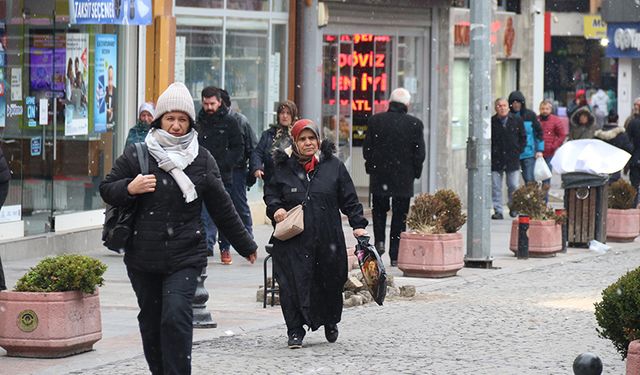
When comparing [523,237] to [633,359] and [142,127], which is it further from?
[633,359]

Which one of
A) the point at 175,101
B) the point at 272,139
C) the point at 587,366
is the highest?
the point at 175,101

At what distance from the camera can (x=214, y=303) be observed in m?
14.0

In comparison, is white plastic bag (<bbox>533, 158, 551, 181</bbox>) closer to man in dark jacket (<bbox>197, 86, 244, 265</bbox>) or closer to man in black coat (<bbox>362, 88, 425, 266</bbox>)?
man in black coat (<bbox>362, 88, 425, 266</bbox>)

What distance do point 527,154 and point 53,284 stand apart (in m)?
15.7

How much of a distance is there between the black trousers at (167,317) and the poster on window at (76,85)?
9684 millimetres

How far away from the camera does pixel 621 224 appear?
69.7 feet

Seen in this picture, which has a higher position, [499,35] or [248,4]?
[248,4]

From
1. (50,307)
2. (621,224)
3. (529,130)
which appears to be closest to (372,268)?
(50,307)

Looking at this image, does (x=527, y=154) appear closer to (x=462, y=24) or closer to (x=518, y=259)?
(x=462, y=24)

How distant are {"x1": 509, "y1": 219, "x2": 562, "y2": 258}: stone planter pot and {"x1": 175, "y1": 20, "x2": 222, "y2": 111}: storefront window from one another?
15.8 feet

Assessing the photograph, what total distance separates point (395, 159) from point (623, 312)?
27.0 ft

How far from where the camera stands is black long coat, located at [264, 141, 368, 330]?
11711 mm

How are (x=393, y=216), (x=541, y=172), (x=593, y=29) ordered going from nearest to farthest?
(x=393, y=216) → (x=541, y=172) → (x=593, y=29)

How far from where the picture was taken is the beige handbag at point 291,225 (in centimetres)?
1166
